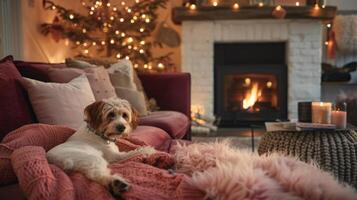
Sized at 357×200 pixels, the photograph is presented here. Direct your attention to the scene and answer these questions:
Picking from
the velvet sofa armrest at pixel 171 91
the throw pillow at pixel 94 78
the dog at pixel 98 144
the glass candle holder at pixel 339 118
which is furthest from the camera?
the velvet sofa armrest at pixel 171 91

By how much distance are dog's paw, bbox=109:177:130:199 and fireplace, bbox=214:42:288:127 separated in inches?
148

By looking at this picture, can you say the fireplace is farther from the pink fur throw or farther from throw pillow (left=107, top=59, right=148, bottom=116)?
the pink fur throw

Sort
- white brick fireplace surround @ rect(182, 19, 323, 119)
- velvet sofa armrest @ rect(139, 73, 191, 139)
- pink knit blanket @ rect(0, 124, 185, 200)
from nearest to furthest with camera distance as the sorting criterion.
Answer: pink knit blanket @ rect(0, 124, 185, 200) → velvet sofa armrest @ rect(139, 73, 191, 139) → white brick fireplace surround @ rect(182, 19, 323, 119)

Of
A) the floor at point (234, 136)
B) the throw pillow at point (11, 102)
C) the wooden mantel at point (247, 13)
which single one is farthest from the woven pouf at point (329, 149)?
the wooden mantel at point (247, 13)

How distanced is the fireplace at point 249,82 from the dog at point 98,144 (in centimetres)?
319

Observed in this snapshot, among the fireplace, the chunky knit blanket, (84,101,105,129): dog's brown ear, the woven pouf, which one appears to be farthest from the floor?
the chunky knit blanket

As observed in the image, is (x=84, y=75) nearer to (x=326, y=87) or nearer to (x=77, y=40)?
(x=77, y=40)

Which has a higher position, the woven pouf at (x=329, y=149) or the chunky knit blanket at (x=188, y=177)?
the chunky knit blanket at (x=188, y=177)

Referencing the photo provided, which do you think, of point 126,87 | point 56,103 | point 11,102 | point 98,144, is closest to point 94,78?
point 126,87

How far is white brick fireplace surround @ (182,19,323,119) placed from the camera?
4820 millimetres

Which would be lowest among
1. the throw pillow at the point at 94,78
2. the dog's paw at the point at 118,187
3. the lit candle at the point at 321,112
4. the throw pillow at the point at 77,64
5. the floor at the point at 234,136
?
the floor at the point at 234,136

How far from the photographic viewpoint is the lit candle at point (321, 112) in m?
2.26

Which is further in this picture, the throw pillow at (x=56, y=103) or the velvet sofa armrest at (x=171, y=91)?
the velvet sofa armrest at (x=171, y=91)

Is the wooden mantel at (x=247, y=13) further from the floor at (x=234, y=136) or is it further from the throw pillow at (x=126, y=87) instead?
the throw pillow at (x=126, y=87)
